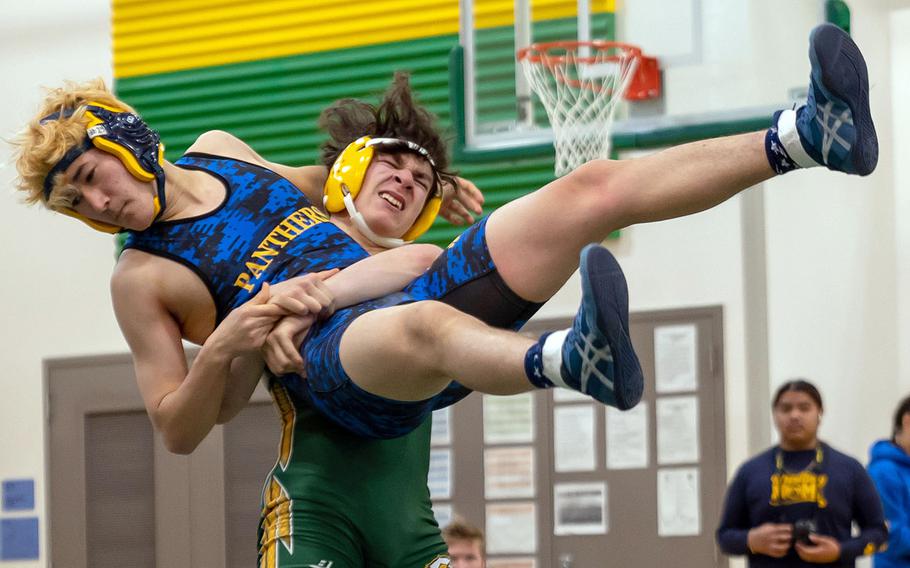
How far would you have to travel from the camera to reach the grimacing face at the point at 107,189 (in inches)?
126

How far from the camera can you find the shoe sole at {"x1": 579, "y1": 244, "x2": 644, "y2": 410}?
2.42 metres

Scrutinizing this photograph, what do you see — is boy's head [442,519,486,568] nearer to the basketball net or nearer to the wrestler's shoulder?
the basketball net

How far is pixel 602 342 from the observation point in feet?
7.97

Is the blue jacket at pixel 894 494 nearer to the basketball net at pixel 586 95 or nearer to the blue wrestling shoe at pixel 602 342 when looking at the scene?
the basketball net at pixel 586 95

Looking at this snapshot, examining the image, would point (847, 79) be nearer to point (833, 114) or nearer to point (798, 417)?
point (833, 114)

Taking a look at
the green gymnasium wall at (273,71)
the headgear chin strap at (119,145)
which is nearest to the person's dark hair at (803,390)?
the green gymnasium wall at (273,71)

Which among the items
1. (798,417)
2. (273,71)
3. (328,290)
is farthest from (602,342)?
(273,71)

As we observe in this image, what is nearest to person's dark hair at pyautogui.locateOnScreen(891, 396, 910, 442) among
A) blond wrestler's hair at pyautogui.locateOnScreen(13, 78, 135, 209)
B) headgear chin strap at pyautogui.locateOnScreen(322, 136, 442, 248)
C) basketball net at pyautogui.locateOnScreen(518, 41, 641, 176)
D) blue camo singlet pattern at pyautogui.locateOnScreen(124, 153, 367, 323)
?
basketball net at pyautogui.locateOnScreen(518, 41, 641, 176)

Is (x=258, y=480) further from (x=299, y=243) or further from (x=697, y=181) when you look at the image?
(x=697, y=181)

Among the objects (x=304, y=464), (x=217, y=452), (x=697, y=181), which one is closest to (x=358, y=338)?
(x=304, y=464)

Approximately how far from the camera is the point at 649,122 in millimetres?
5641

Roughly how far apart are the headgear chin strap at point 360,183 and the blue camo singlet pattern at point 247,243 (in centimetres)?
10

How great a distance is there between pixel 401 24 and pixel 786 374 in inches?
106

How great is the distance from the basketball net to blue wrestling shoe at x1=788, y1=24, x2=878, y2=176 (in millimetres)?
2834
